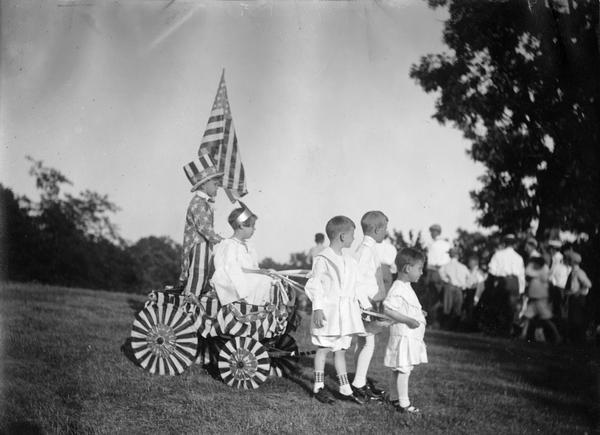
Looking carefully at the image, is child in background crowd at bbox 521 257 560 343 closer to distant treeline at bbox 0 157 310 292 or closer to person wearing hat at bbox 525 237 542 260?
person wearing hat at bbox 525 237 542 260

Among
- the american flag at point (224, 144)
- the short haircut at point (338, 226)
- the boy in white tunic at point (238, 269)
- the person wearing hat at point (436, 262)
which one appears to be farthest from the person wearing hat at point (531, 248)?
the boy in white tunic at point (238, 269)

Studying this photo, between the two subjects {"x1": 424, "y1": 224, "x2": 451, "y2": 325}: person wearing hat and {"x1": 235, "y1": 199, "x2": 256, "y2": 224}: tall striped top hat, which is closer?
{"x1": 235, "y1": 199, "x2": 256, "y2": 224}: tall striped top hat

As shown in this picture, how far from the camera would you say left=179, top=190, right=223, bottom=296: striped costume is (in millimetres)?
6688

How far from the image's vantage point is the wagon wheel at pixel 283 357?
6633 mm

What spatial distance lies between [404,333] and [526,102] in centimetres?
631

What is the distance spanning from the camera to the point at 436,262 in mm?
12539

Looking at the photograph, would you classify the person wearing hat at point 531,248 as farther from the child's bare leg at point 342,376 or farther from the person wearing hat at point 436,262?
the child's bare leg at point 342,376

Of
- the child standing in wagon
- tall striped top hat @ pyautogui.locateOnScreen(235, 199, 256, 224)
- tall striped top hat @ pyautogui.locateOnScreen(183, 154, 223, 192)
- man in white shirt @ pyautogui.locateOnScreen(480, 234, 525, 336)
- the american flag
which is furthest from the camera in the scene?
man in white shirt @ pyautogui.locateOnScreen(480, 234, 525, 336)

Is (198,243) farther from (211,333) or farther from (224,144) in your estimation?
(224,144)

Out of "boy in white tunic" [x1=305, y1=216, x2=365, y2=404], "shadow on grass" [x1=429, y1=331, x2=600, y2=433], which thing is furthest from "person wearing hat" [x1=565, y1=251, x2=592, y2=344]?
"boy in white tunic" [x1=305, y1=216, x2=365, y2=404]

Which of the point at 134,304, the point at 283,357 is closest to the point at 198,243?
the point at 283,357

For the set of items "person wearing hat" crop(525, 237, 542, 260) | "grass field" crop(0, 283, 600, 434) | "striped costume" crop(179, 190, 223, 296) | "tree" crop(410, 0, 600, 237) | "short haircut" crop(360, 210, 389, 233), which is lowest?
"grass field" crop(0, 283, 600, 434)

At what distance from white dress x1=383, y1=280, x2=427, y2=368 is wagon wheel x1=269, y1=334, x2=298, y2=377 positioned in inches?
48.4

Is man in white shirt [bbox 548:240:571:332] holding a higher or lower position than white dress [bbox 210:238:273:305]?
higher
